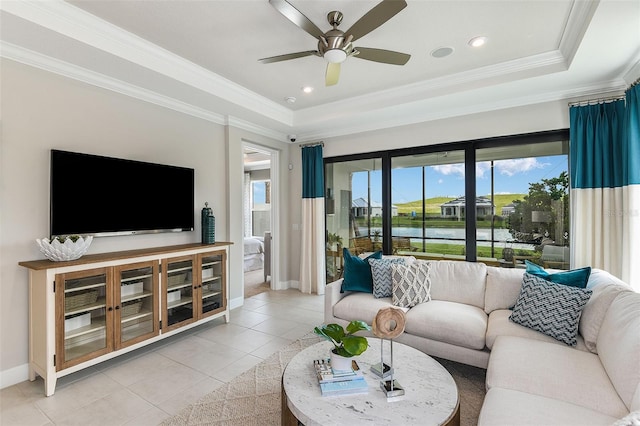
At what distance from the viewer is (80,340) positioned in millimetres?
2525

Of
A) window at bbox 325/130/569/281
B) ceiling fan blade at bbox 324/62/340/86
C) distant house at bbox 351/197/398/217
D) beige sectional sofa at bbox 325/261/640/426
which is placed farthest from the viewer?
distant house at bbox 351/197/398/217

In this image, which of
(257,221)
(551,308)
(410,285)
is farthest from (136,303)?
(257,221)

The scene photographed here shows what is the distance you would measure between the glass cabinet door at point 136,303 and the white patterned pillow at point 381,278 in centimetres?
217

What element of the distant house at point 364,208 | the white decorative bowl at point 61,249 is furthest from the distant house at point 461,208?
the white decorative bowl at point 61,249

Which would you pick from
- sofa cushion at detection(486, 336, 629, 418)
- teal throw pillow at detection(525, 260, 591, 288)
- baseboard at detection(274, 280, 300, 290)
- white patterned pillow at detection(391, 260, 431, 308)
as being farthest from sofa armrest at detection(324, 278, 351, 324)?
baseboard at detection(274, 280, 300, 290)

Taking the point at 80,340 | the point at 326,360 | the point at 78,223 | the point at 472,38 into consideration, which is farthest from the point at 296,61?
the point at 80,340

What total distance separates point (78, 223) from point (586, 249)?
5.03 meters

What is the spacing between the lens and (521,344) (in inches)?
81.0

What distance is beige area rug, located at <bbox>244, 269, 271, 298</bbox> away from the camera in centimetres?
519

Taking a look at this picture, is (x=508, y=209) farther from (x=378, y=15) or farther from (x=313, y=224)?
(x=378, y=15)

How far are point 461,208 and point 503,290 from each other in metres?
1.55

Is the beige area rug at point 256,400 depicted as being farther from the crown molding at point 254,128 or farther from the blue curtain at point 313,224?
the crown molding at point 254,128

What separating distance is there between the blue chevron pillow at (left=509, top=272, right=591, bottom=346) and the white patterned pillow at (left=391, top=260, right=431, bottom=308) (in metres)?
0.75

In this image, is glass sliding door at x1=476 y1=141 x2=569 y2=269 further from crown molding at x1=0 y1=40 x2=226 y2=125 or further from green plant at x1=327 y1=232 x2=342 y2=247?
crown molding at x1=0 y1=40 x2=226 y2=125
